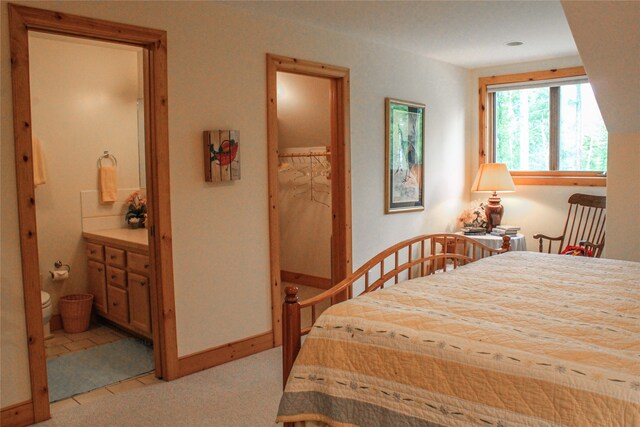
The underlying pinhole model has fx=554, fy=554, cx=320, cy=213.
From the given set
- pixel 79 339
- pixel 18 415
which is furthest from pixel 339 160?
pixel 18 415

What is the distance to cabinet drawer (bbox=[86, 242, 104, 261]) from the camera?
4435 millimetres

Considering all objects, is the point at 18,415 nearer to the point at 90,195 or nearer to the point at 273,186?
the point at 273,186

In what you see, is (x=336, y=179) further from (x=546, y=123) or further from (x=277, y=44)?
(x=546, y=123)

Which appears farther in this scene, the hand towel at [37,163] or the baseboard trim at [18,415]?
the hand towel at [37,163]

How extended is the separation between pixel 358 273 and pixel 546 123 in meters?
3.77

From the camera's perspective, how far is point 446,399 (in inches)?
67.7

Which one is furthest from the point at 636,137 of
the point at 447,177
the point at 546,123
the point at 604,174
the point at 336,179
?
the point at 336,179

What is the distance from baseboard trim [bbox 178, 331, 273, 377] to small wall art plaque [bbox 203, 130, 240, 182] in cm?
109

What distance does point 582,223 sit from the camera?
5238mm

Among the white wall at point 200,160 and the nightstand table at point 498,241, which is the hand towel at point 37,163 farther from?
the nightstand table at point 498,241

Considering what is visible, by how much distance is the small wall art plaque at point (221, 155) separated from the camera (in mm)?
3402

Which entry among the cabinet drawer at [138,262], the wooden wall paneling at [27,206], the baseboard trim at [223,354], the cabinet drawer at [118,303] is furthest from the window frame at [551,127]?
the wooden wall paneling at [27,206]

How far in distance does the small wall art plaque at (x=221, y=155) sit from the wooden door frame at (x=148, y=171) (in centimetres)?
26

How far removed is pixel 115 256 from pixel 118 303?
1.18 ft
